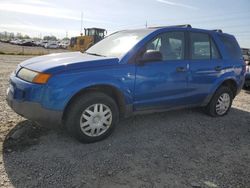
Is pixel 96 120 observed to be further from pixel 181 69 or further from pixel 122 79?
pixel 181 69

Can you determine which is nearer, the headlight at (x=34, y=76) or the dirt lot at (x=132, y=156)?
the dirt lot at (x=132, y=156)

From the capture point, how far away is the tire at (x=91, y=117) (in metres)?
3.71

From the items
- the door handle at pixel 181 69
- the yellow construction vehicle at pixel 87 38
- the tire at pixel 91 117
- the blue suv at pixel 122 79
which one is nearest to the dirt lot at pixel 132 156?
the tire at pixel 91 117

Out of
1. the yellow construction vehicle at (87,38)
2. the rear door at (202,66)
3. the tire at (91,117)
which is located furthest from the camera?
the yellow construction vehicle at (87,38)

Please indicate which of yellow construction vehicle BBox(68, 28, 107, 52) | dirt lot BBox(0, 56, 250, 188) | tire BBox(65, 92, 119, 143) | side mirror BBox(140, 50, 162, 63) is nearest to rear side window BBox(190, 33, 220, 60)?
side mirror BBox(140, 50, 162, 63)

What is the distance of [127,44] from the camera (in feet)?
14.3

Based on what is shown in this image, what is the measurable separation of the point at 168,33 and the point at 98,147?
2288 mm

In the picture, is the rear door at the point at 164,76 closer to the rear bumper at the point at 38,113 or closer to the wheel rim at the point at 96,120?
the wheel rim at the point at 96,120

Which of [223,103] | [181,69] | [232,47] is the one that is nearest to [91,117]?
[181,69]

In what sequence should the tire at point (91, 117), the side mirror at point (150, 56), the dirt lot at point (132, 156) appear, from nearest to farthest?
the dirt lot at point (132, 156)
the tire at point (91, 117)
the side mirror at point (150, 56)

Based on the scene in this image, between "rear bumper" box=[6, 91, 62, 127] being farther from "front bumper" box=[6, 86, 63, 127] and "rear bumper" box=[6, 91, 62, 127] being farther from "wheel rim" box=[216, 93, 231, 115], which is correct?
"wheel rim" box=[216, 93, 231, 115]

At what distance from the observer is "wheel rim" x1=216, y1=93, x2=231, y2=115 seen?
5629 mm

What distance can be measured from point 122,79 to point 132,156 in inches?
44.4

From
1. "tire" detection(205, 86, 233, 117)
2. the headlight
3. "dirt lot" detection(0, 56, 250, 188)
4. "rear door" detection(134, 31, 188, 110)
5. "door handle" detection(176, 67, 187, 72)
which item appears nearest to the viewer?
"dirt lot" detection(0, 56, 250, 188)
